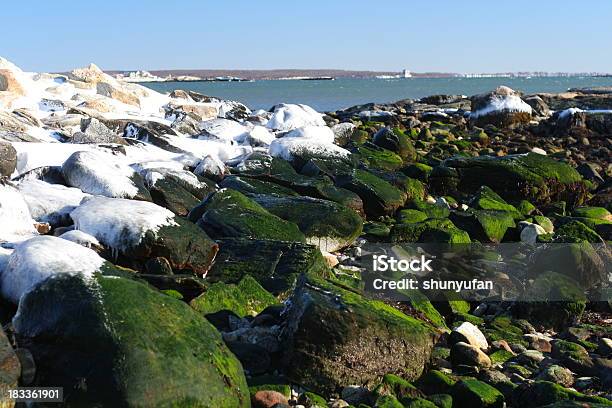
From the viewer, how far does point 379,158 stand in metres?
13.6

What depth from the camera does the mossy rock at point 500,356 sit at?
5.20m

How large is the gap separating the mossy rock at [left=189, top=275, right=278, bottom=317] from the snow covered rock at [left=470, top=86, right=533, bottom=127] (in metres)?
16.9

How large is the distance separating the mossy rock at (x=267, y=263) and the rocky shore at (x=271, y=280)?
0.02 metres

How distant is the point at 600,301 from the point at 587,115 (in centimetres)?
1507

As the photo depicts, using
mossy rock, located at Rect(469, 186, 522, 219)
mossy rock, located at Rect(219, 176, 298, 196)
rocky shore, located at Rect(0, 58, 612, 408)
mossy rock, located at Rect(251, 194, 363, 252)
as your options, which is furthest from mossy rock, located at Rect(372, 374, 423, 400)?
mossy rock, located at Rect(469, 186, 522, 219)

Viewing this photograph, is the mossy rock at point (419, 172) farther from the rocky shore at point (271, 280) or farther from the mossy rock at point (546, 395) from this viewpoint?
the mossy rock at point (546, 395)

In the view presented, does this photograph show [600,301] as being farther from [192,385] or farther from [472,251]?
[192,385]

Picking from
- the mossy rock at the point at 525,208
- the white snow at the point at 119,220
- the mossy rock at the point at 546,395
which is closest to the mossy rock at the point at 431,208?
the mossy rock at the point at 525,208

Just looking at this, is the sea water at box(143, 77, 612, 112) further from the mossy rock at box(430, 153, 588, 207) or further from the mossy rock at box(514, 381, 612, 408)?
the mossy rock at box(514, 381, 612, 408)

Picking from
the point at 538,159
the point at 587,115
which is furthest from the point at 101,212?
the point at 587,115

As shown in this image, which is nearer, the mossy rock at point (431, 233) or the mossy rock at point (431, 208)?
the mossy rock at point (431, 233)

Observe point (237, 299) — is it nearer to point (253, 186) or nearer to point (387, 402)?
point (387, 402)

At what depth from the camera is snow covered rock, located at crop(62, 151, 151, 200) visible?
7879 mm

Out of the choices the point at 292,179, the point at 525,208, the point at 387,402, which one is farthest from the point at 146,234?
the point at 525,208
